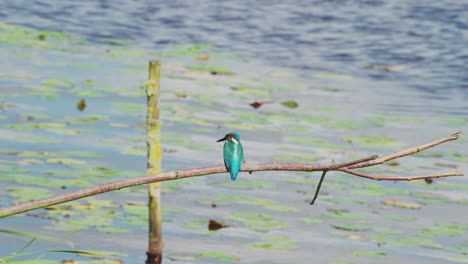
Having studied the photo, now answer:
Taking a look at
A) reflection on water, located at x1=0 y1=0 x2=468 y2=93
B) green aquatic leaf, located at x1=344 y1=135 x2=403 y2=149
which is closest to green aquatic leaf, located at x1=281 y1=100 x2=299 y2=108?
green aquatic leaf, located at x1=344 y1=135 x2=403 y2=149

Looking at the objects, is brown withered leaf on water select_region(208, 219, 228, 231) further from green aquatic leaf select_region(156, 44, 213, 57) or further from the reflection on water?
green aquatic leaf select_region(156, 44, 213, 57)

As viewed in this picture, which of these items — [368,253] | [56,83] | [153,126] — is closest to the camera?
[153,126]

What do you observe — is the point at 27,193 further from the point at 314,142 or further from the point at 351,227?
the point at 314,142

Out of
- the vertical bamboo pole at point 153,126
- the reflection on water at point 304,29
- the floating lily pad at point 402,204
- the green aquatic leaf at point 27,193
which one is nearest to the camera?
the vertical bamboo pole at point 153,126

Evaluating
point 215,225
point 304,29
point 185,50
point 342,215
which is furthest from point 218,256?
point 304,29

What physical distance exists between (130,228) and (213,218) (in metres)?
0.71

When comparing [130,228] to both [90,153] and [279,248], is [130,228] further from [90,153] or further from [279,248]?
[90,153]

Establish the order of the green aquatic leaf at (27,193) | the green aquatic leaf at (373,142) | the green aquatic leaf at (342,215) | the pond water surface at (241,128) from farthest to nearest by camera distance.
Result: the green aquatic leaf at (373,142) < the green aquatic leaf at (342,215) < the green aquatic leaf at (27,193) < the pond water surface at (241,128)

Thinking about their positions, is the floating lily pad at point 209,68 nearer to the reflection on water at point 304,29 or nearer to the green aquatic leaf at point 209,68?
the green aquatic leaf at point 209,68

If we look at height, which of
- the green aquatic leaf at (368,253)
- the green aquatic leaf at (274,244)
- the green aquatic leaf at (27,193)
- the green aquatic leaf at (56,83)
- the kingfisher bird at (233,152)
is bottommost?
the green aquatic leaf at (368,253)

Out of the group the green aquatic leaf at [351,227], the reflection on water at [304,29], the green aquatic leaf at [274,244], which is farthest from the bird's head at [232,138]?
the reflection on water at [304,29]

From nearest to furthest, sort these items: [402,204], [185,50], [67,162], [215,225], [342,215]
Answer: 1. [215,225]
2. [342,215]
3. [402,204]
4. [67,162]
5. [185,50]

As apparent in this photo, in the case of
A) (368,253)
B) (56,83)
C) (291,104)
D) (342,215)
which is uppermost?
(56,83)

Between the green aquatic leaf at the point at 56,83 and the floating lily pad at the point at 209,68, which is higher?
the floating lily pad at the point at 209,68
